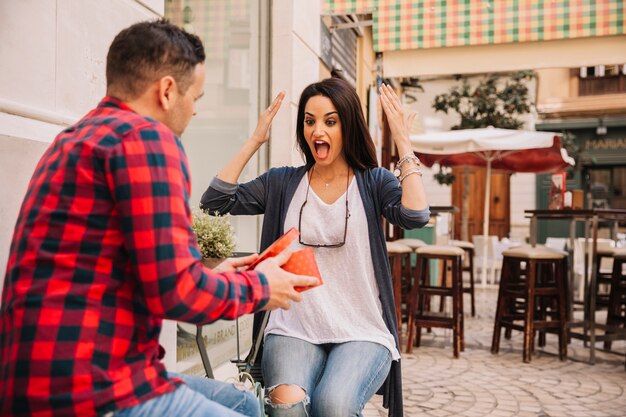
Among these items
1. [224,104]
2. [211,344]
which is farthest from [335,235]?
[224,104]

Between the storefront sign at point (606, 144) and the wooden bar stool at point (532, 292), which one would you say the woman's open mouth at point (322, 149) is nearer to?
the wooden bar stool at point (532, 292)

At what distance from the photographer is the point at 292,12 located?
15.8 feet

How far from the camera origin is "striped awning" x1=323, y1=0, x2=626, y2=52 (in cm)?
625

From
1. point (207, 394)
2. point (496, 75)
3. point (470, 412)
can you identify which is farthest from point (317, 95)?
point (496, 75)

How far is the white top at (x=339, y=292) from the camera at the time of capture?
2.33 meters

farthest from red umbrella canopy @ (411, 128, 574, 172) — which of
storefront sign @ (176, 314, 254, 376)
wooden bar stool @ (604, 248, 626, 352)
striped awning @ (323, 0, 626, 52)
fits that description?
storefront sign @ (176, 314, 254, 376)

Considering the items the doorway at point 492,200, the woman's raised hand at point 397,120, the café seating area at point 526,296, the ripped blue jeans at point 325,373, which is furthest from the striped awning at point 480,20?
the doorway at point 492,200

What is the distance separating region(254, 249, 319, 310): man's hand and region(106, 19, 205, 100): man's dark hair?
1.48ft

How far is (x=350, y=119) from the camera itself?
2.49 metres

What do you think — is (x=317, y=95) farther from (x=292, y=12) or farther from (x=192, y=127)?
(x=292, y=12)

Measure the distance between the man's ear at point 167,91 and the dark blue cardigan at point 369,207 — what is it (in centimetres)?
120

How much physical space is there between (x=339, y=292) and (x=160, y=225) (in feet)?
4.35

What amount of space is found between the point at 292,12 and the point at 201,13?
1042 millimetres

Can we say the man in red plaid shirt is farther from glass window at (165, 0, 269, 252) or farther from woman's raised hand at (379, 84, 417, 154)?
glass window at (165, 0, 269, 252)
